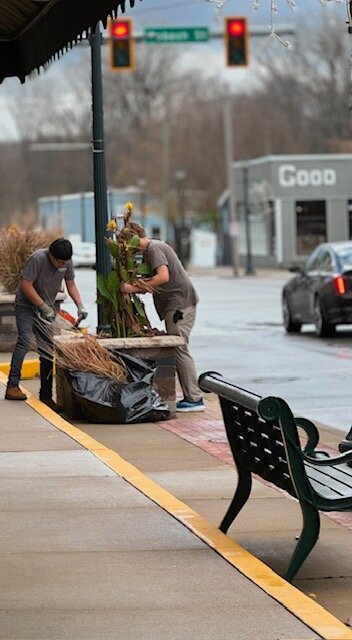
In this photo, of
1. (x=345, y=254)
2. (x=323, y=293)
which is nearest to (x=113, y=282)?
(x=323, y=293)

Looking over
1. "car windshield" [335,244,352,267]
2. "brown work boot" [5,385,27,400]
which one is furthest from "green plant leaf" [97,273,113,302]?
"car windshield" [335,244,352,267]

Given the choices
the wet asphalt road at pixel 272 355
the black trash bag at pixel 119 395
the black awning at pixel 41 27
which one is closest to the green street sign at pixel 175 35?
the wet asphalt road at pixel 272 355

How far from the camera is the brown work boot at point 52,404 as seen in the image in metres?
14.3

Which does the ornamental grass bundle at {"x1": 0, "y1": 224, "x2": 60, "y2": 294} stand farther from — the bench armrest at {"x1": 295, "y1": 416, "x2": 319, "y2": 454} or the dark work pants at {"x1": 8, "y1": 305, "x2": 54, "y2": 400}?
the bench armrest at {"x1": 295, "y1": 416, "x2": 319, "y2": 454}

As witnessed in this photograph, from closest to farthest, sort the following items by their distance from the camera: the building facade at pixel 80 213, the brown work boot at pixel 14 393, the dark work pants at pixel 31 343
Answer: the dark work pants at pixel 31 343
the brown work boot at pixel 14 393
the building facade at pixel 80 213

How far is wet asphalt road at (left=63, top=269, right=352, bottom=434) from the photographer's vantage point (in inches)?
640

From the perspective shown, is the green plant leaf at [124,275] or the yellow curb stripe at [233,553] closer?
the yellow curb stripe at [233,553]

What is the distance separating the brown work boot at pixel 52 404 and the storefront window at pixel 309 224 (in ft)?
163

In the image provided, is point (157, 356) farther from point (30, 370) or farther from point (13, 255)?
point (13, 255)

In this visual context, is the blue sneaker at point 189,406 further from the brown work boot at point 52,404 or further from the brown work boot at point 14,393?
the brown work boot at point 14,393

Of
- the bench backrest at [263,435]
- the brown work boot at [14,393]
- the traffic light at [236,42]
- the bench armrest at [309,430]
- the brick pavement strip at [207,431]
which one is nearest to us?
the bench backrest at [263,435]

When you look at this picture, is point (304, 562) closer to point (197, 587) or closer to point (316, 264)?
point (197, 587)

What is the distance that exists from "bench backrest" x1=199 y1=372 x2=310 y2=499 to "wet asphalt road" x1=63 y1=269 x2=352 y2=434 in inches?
210

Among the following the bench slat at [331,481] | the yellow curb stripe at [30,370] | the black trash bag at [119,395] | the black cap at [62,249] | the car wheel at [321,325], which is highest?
the black cap at [62,249]
